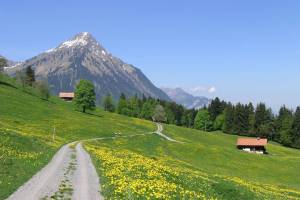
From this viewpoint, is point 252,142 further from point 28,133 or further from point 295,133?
point 28,133

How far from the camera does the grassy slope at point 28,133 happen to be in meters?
31.5

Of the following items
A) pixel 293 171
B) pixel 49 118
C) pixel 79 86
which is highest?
pixel 79 86

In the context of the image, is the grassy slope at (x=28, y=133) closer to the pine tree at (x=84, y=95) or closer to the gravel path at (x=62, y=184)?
the gravel path at (x=62, y=184)

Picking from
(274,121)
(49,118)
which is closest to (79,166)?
(49,118)

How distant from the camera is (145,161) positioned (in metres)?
48.1

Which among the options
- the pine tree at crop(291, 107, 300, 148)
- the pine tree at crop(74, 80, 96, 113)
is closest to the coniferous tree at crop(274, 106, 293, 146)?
the pine tree at crop(291, 107, 300, 148)

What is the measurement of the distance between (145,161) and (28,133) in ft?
Result: 107

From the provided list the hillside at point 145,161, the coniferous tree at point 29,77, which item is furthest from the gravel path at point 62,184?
the coniferous tree at point 29,77

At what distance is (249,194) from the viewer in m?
31.9

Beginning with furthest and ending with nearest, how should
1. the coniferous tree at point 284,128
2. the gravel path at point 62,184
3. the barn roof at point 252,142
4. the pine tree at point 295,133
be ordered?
the coniferous tree at point 284,128, the pine tree at point 295,133, the barn roof at point 252,142, the gravel path at point 62,184

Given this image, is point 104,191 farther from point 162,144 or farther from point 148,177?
point 162,144

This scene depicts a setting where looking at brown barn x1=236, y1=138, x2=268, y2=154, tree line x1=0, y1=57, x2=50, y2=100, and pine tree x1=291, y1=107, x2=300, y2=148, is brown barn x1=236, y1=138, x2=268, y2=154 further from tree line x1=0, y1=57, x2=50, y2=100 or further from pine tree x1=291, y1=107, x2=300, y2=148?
tree line x1=0, y1=57, x2=50, y2=100

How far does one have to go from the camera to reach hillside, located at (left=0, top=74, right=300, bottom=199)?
93.0ft

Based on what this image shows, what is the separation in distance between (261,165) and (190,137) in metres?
58.8
